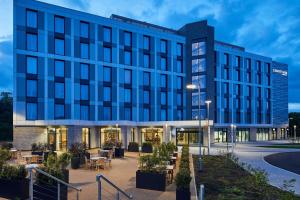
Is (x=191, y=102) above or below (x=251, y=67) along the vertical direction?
below

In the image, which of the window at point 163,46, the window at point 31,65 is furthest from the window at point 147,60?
the window at point 31,65

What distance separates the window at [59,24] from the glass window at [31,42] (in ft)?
10.2

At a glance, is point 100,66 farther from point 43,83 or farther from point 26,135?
point 26,135

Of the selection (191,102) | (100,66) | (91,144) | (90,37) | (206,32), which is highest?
(206,32)

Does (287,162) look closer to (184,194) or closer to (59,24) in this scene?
(184,194)

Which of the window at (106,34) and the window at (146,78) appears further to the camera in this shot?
the window at (146,78)

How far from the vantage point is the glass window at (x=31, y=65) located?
39.6 m

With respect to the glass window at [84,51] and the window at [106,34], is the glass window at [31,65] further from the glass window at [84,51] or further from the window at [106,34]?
the window at [106,34]

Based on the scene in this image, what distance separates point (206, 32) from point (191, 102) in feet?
42.1

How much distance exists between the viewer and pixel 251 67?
69.7 m

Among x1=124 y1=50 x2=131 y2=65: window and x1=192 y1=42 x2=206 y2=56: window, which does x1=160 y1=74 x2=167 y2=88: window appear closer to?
x1=124 y1=50 x2=131 y2=65: window

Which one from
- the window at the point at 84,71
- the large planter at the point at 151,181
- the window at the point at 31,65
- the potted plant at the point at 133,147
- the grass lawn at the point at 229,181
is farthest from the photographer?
the window at the point at 84,71

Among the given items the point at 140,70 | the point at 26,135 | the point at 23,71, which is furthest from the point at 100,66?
the point at 26,135

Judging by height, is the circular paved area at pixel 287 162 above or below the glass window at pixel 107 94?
below
